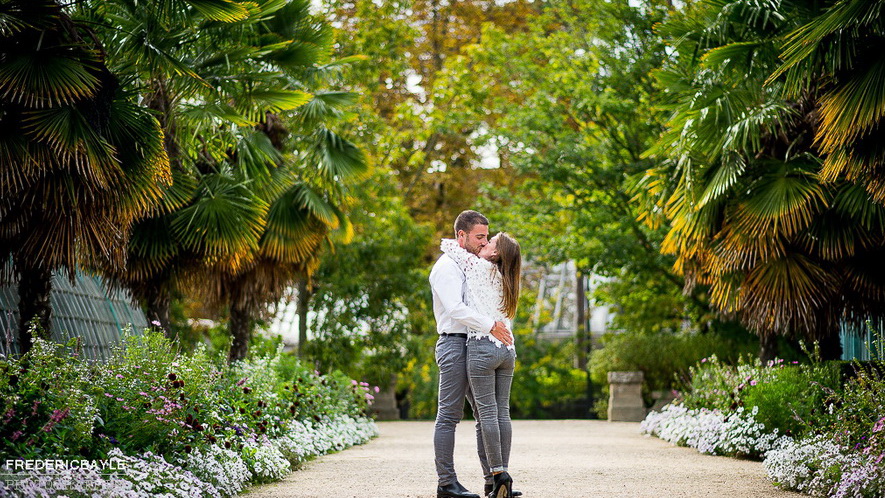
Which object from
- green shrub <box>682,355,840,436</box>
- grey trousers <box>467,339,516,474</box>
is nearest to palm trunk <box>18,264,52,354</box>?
grey trousers <box>467,339,516,474</box>

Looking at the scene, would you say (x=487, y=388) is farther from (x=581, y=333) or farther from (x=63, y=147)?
(x=581, y=333)

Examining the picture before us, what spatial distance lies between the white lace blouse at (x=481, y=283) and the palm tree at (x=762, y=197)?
4.60m

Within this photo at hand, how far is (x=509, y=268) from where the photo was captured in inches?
260

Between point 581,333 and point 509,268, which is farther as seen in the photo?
point 581,333

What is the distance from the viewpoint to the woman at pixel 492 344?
6387 mm

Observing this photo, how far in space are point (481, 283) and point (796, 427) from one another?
15.4 feet

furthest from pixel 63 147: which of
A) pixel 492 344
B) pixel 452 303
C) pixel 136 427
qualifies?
pixel 492 344

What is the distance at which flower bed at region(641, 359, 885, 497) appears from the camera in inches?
265

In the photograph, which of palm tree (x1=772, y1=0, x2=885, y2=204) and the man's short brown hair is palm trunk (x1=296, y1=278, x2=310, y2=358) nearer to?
the man's short brown hair

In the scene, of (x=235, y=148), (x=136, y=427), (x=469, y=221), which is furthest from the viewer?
(x=235, y=148)

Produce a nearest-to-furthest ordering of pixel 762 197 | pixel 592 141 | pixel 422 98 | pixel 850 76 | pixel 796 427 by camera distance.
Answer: pixel 850 76
pixel 796 427
pixel 762 197
pixel 592 141
pixel 422 98

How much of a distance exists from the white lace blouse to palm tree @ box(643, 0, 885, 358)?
181 inches

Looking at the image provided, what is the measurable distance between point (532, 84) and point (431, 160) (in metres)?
5.23

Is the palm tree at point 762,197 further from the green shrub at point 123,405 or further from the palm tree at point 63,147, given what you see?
the palm tree at point 63,147
